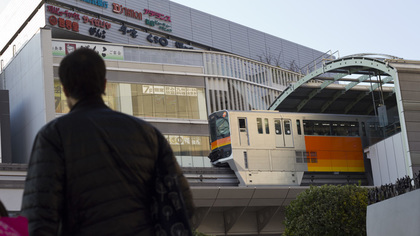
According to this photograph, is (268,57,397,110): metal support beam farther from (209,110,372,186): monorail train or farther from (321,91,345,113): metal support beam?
(321,91,345,113): metal support beam

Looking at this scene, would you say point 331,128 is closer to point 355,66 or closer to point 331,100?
point 331,100

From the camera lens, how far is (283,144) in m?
41.0

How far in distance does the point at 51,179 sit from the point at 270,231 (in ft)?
137

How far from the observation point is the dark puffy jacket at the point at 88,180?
390 cm

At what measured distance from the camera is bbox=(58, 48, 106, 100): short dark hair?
431cm

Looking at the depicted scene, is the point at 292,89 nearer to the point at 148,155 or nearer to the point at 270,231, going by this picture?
the point at 270,231

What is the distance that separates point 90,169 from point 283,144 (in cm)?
3732

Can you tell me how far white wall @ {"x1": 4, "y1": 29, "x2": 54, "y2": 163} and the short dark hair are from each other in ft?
150

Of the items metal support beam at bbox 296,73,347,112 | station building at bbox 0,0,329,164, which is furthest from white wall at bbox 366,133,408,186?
station building at bbox 0,0,329,164

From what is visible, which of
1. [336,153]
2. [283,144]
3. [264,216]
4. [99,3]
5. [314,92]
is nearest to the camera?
[283,144]

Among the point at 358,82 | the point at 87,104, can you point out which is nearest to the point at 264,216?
the point at 358,82

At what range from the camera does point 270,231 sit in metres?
44.7

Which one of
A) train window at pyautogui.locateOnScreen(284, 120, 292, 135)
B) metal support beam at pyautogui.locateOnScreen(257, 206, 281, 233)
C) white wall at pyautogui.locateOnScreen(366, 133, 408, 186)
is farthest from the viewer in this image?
metal support beam at pyautogui.locateOnScreen(257, 206, 281, 233)

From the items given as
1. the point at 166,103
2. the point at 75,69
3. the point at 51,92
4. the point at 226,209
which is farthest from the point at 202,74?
the point at 75,69
